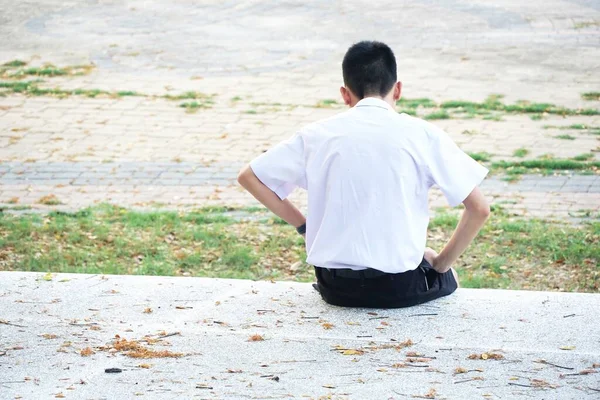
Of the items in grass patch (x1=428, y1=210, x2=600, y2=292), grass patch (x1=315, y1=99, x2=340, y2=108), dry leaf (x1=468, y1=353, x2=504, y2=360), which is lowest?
grass patch (x1=428, y1=210, x2=600, y2=292)

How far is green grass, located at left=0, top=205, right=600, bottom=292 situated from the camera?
20.0ft

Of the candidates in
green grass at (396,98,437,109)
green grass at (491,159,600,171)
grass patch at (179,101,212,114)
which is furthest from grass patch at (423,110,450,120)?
grass patch at (179,101,212,114)

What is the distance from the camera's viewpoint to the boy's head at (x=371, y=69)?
4039 millimetres

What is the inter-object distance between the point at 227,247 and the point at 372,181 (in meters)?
2.79

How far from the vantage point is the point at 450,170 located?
155 inches

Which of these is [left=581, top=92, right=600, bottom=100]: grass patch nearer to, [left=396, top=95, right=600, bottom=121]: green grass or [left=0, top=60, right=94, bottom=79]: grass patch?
[left=396, top=95, right=600, bottom=121]: green grass

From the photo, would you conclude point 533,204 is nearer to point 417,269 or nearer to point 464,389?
point 417,269

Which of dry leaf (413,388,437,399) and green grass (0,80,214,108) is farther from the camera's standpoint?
green grass (0,80,214,108)

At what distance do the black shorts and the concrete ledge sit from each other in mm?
54

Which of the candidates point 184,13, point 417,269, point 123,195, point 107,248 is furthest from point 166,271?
point 184,13

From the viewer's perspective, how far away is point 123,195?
7824mm

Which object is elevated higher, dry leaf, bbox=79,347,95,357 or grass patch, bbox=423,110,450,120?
dry leaf, bbox=79,347,95,357

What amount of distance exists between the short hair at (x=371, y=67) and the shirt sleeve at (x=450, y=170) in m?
0.31

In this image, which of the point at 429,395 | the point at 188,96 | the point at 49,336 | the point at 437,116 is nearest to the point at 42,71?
the point at 188,96
